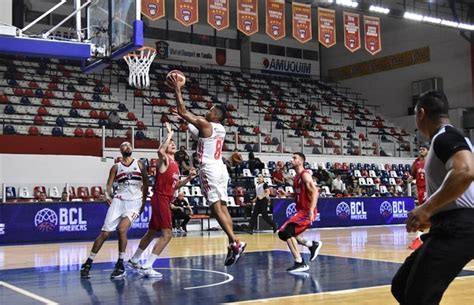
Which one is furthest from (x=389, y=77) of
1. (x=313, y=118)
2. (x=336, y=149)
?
(x=336, y=149)

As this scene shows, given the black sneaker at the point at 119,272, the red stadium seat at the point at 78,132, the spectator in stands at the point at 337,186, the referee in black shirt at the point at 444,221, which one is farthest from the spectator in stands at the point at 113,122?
the referee in black shirt at the point at 444,221

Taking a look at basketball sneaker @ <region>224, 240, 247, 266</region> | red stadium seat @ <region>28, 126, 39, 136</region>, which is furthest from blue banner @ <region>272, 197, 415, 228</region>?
basketball sneaker @ <region>224, 240, 247, 266</region>

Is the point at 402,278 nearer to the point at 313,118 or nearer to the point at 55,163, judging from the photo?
the point at 55,163

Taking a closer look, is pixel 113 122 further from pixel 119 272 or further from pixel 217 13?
pixel 119 272

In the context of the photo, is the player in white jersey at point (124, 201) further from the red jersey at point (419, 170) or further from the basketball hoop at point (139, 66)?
the red jersey at point (419, 170)

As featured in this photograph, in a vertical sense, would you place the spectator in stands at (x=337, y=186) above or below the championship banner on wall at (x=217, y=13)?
below

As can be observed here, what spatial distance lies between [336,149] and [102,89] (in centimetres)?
1124

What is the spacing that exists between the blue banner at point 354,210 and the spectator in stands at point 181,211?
9.89ft

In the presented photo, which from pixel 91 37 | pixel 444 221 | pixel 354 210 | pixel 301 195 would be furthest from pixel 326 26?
pixel 444 221

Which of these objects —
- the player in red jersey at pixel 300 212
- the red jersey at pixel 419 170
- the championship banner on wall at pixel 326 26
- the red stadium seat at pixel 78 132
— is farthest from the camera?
the championship banner on wall at pixel 326 26

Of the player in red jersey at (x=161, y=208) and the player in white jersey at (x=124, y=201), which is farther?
the player in white jersey at (x=124, y=201)

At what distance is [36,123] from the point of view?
73.7 feet

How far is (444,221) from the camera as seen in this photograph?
3.85 m

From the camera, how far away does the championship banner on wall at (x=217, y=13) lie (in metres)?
21.3
